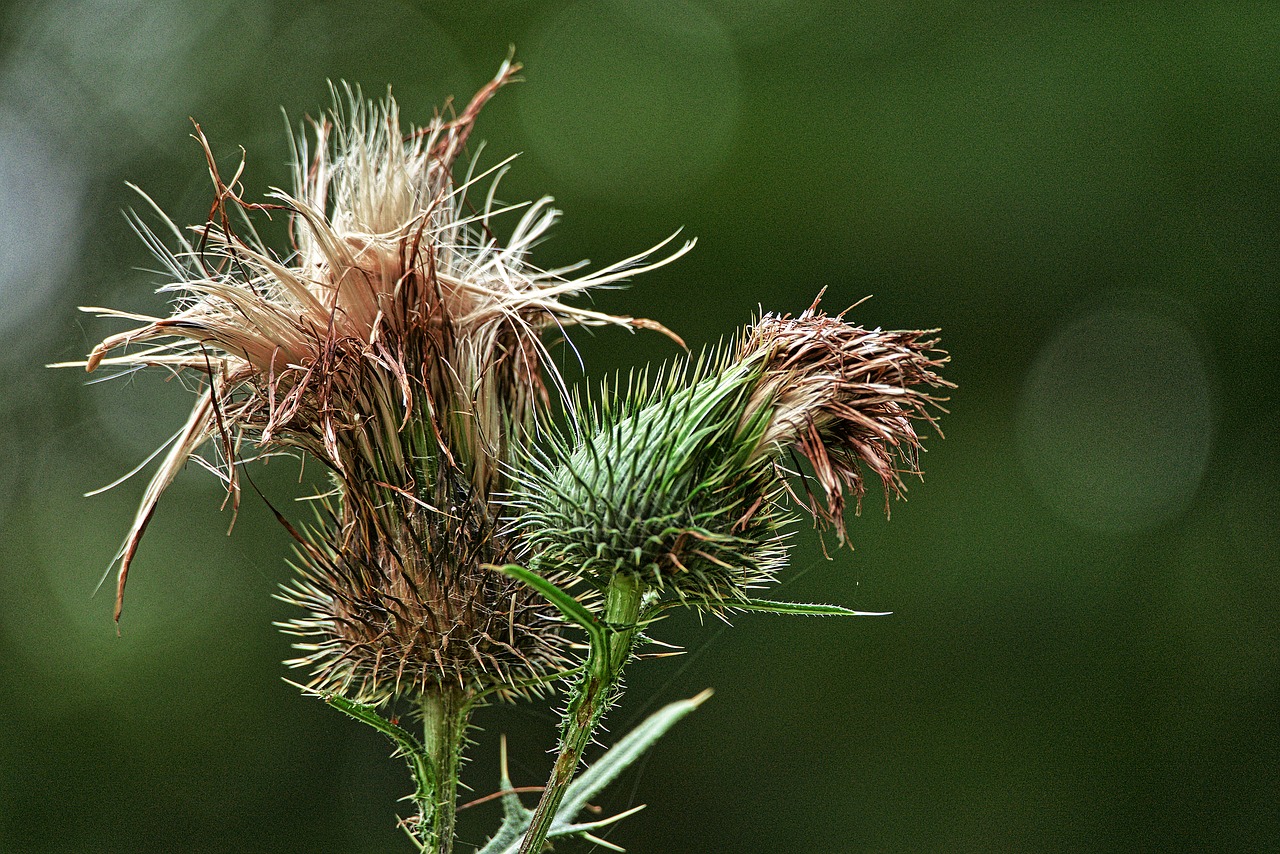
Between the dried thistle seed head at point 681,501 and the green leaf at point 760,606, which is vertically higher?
the dried thistle seed head at point 681,501

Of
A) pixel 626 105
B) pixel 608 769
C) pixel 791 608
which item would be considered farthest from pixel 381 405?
pixel 626 105

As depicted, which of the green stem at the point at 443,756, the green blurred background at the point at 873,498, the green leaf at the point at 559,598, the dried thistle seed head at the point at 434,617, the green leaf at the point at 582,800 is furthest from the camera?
the green blurred background at the point at 873,498

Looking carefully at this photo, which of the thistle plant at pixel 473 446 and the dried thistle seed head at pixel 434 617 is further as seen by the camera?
the dried thistle seed head at pixel 434 617

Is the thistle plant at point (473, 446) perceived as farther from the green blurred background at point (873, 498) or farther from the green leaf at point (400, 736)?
the green blurred background at point (873, 498)

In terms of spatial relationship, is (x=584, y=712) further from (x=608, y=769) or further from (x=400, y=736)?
(x=400, y=736)

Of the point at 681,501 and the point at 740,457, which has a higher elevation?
the point at 740,457

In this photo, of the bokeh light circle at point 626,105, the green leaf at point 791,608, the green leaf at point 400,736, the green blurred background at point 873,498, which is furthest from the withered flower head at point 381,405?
the bokeh light circle at point 626,105
